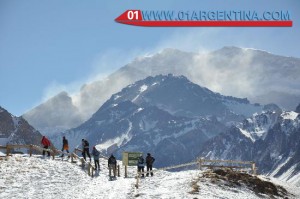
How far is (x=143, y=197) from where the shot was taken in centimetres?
3625

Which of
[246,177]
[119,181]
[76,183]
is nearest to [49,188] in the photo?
[76,183]

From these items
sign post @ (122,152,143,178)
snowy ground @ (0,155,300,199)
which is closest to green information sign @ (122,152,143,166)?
sign post @ (122,152,143,178)

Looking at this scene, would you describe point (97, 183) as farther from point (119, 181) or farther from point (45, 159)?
point (45, 159)

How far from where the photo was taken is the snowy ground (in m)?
37.8

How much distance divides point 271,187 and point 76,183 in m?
15.5

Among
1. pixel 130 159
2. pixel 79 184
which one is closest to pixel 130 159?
pixel 130 159

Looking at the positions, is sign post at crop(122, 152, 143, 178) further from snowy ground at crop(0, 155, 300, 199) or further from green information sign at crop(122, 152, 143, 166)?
snowy ground at crop(0, 155, 300, 199)

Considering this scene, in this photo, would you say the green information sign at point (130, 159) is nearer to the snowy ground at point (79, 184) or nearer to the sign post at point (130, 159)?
the sign post at point (130, 159)

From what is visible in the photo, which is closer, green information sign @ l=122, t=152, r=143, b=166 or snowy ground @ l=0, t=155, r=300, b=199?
snowy ground @ l=0, t=155, r=300, b=199

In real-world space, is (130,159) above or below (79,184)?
above

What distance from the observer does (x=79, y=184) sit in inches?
1751

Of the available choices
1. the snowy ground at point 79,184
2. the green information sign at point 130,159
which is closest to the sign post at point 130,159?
the green information sign at point 130,159

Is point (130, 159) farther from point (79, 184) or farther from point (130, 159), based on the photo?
point (79, 184)

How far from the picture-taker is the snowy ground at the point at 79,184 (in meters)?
37.8
